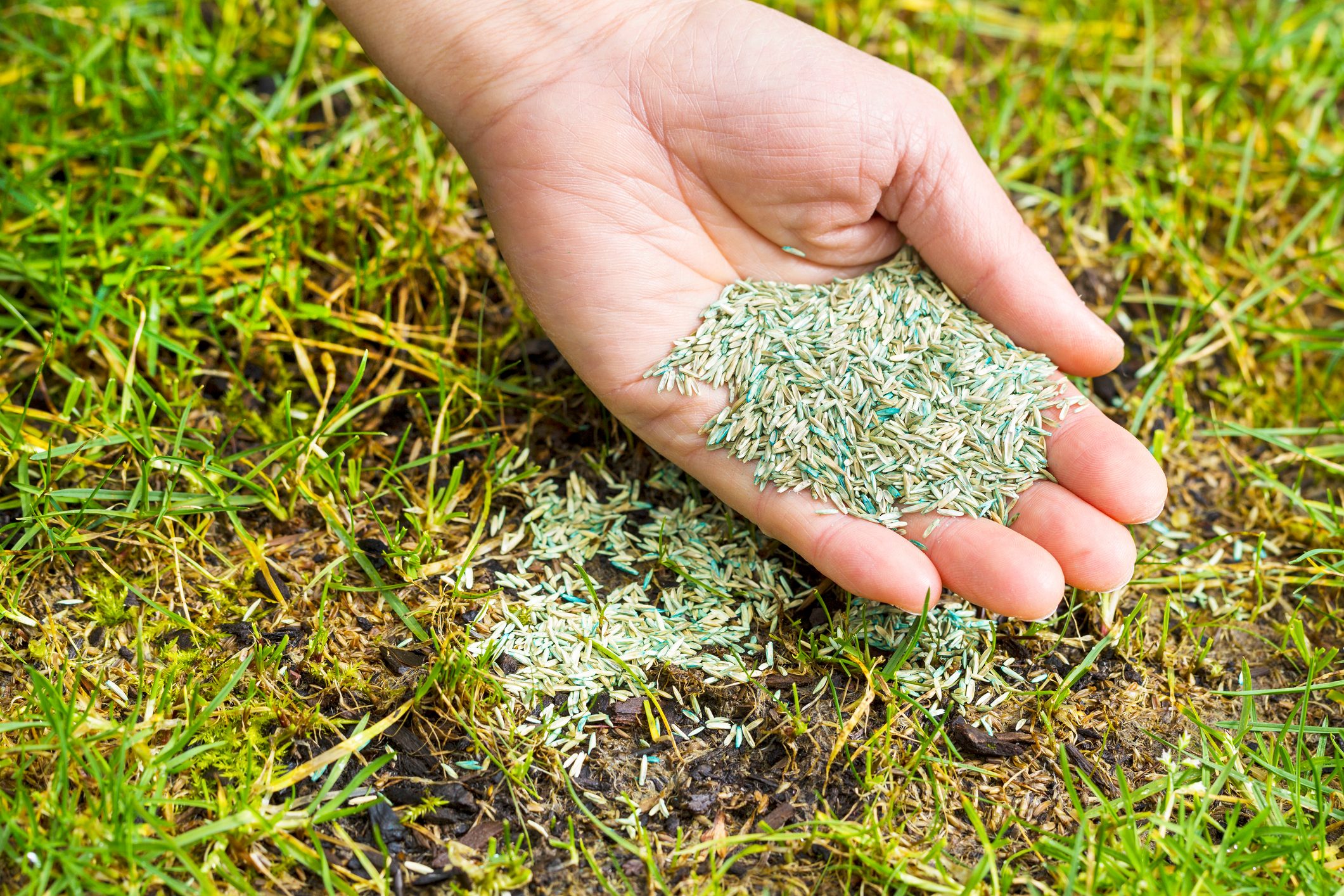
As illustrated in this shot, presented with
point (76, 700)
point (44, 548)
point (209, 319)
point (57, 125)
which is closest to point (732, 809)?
point (76, 700)

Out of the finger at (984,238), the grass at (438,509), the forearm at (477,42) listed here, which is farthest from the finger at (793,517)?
the forearm at (477,42)

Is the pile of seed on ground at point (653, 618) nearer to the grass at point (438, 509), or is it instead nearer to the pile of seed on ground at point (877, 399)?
the grass at point (438, 509)

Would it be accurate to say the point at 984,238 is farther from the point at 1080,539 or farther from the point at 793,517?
the point at 793,517

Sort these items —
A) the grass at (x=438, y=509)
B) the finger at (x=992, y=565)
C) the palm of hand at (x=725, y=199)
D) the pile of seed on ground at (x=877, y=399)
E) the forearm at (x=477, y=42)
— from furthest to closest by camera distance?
the forearm at (x=477, y=42)
the palm of hand at (x=725, y=199)
the pile of seed on ground at (x=877, y=399)
the finger at (x=992, y=565)
the grass at (x=438, y=509)

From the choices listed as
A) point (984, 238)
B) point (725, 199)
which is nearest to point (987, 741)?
point (984, 238)

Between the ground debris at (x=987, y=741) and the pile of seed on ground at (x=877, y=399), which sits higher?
the pile of seed on ground at (x=877, y=399)

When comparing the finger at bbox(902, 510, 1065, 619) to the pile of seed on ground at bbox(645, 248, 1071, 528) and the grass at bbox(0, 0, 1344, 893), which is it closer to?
the pile of seed on ground at bbox(645, 248, 1071, 528)
